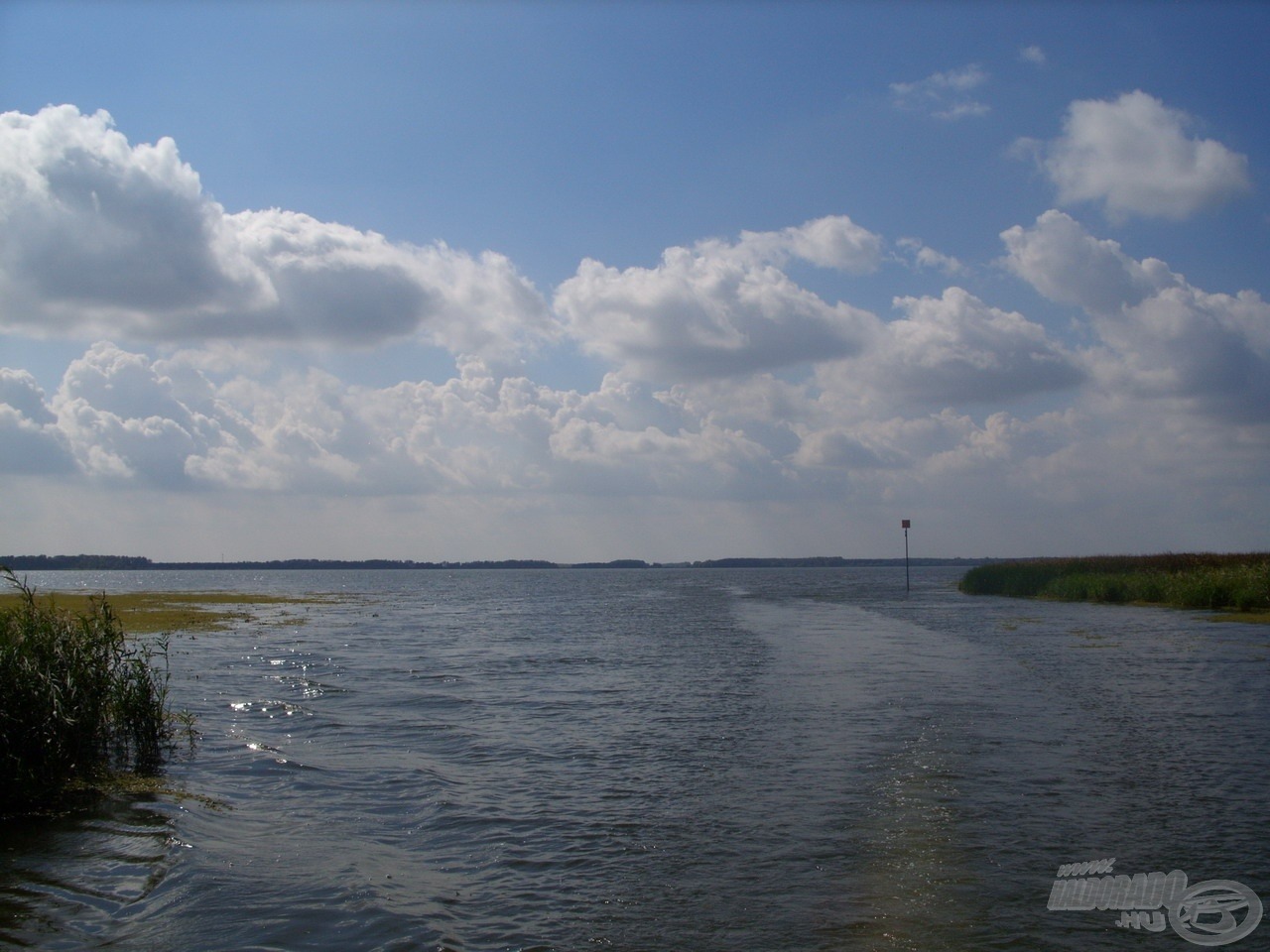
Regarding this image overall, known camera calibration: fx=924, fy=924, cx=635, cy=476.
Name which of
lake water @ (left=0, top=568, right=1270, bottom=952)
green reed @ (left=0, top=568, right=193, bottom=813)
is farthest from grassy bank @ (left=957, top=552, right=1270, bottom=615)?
green reed @ (left=0, top=568, right=193, bottom=813)

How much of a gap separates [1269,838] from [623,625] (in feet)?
125

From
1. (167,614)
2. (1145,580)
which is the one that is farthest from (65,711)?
(1145,580)

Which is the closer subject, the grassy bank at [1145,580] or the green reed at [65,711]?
the green reed at [65,711]

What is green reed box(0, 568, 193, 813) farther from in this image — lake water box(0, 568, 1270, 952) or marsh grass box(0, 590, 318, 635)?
marsh grass box(0, 590, 318, 635)

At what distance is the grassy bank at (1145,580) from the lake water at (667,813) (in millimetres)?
22898

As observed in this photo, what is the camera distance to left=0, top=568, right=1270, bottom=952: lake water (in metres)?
8.76

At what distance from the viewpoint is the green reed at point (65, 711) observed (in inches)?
465

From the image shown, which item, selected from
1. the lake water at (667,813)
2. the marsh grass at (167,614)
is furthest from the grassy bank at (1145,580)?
the marsh grass at (167,614)

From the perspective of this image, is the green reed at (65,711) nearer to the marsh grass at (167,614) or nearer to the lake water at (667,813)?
the lake water at (667,813)

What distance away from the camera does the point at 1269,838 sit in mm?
10648

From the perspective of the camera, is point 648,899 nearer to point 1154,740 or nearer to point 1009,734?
point 1009,734

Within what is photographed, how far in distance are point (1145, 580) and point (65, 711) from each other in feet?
184

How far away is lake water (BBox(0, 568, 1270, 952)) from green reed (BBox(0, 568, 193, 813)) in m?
0.76

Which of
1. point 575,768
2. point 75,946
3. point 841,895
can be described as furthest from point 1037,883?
point 75,946
